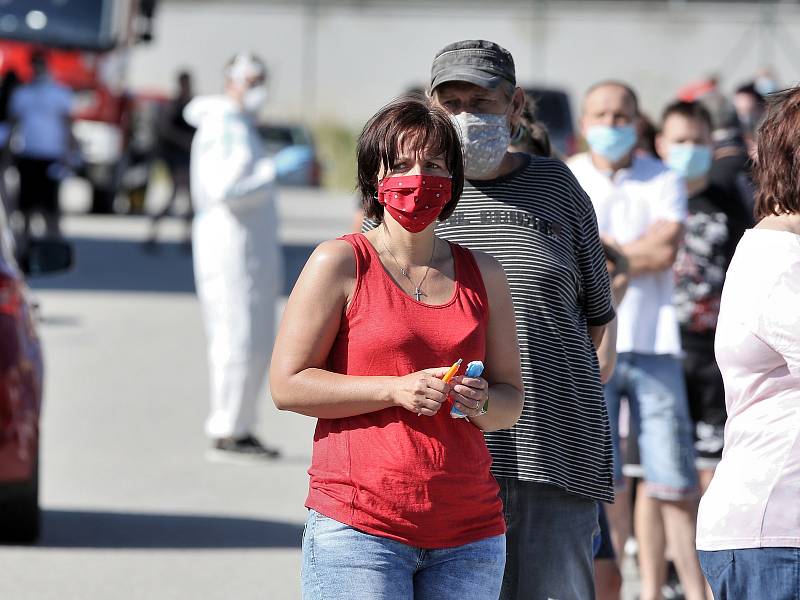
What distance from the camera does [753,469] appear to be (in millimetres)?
3521

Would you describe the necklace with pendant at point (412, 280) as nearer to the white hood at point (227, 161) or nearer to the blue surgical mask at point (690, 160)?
the blue surgical mask at point (690, 160)

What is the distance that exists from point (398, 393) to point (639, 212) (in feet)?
9.91

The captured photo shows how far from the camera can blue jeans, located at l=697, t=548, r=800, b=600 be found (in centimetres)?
347

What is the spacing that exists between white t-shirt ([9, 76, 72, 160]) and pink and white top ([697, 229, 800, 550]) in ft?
50.5

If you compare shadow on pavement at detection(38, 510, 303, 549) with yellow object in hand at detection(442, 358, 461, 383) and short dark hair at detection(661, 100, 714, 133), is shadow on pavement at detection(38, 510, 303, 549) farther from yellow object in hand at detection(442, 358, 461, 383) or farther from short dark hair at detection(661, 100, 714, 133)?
yellow object in hand at detection(442, 358, 461, 383)

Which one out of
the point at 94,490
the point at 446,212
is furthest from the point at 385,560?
the point at 94,490

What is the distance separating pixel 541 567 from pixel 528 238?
82 centimetres

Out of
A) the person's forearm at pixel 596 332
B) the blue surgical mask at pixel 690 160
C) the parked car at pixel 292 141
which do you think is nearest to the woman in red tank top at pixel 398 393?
the person's forearm at pixel 596 332

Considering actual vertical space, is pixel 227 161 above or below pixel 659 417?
above

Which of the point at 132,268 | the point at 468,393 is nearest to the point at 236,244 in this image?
the point at 468,393

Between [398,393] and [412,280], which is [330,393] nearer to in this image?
[398,393]

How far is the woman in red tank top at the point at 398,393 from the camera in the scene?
3.49m

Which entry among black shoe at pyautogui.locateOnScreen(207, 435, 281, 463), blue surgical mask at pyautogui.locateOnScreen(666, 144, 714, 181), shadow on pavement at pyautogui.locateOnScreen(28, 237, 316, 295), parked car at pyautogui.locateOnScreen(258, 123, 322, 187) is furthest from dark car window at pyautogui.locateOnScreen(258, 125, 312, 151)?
blue surgical mask at pyautogui.locateOnScreen(666, 144, 714, 181)

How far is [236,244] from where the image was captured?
9266 millimetres
